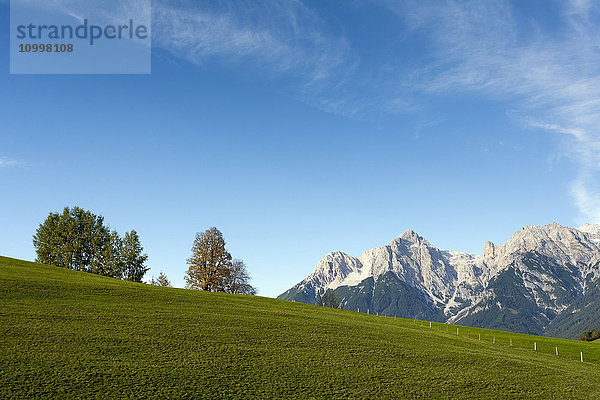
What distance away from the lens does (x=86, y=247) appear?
89.1 meters

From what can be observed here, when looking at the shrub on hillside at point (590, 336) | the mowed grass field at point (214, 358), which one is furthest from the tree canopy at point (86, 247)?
the shrub on hillside at point (590, 336)

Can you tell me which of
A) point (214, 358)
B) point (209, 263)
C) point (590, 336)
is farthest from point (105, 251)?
point (590, 336)

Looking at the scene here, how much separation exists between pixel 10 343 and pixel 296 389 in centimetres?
1794

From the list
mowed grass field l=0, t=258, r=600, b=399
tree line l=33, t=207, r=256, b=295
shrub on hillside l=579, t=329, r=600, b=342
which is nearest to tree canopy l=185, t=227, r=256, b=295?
tree line l=33, t=207, r=256, b=295

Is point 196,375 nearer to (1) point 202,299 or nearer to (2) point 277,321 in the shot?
(2) point 277,321

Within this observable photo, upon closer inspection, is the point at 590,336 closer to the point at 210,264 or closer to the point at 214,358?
the point at 210,264

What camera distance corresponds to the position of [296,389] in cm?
2527

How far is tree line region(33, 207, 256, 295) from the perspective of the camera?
286 ft

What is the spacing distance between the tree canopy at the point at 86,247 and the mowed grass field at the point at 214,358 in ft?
138

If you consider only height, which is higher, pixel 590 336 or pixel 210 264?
pixel 210 264

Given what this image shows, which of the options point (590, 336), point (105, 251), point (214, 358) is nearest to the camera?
point (214, 358)

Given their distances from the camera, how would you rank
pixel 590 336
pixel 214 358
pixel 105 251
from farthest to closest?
pixel 590 336 → pixel 105 251 → pixel 214 358

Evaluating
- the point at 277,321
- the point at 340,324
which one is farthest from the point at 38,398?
the point at 340,324

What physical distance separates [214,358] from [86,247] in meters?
71.4
